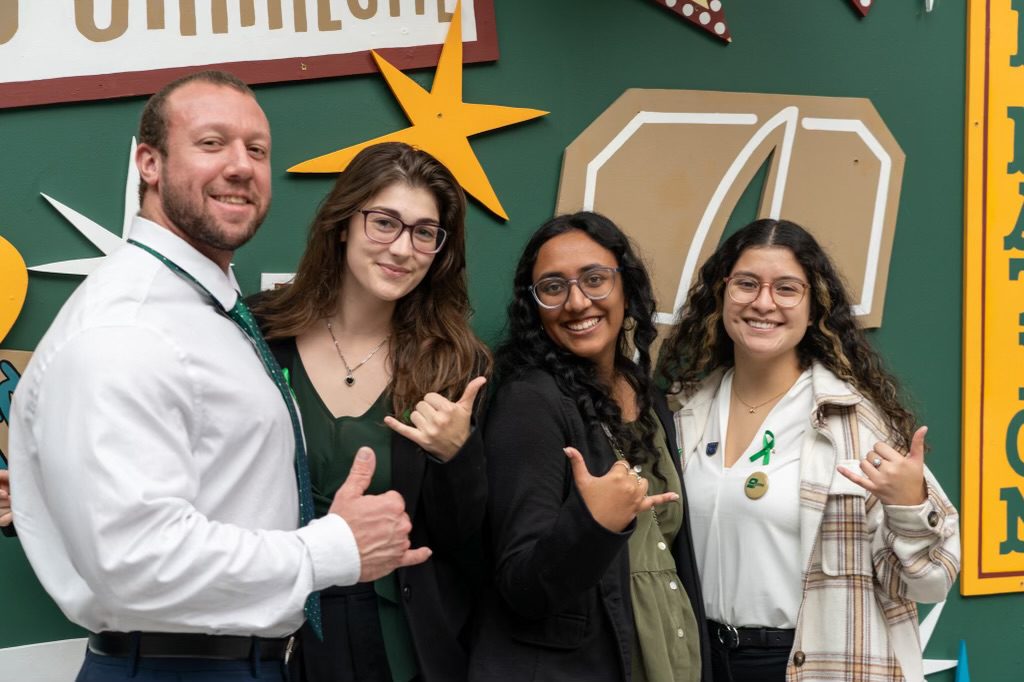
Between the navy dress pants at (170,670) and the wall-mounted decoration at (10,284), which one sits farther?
the wall-mounted decoration at (10,284)

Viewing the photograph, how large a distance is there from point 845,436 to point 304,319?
128 cm

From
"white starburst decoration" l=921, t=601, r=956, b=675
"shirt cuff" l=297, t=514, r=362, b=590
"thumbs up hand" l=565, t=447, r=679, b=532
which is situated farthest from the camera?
"white starburst decoration" l=921, t=601, r=956, b=675

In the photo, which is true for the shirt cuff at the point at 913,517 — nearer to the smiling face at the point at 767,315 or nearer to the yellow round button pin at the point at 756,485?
the yellow round button pin at the point at 756,485

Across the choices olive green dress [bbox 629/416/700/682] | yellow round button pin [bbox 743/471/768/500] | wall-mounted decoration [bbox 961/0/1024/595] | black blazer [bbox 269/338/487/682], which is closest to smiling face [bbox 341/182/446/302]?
black blazer [bbox 269/338/487/682]

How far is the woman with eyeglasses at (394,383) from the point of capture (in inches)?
84.2

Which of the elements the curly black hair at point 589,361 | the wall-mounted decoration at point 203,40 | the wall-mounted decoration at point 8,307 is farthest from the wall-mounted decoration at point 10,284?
the curly black hair at point 589,361

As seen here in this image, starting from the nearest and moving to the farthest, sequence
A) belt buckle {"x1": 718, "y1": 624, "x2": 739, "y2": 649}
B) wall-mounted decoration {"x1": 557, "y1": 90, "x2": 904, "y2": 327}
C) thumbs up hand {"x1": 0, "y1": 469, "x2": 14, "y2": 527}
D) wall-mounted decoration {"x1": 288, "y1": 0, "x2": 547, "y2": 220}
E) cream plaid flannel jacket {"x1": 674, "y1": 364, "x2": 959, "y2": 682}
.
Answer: thumbs up hand {"x1": 0, "y1": 469, "x2": 14, "y2": 527} → cream plaid flannel jacket {"x1": 674, "y1": 364, "x2": 959, "y2": 682} → belt buckle {"x1": 718, "y1": 624, "x2": 739, "y2": 649} → wall-mounted decoration {"x1": 288, "y1": 0, "x2": 547, "y2": 220} → wall-mounted decoration {"x1": 557, "y1": 90, "x2": 904, "y2": 327}

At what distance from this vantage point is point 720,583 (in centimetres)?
253

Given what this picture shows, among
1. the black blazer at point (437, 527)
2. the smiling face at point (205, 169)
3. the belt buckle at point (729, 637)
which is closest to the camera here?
the smiling face at point (205, 169)

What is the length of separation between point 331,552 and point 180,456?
0.28 meters

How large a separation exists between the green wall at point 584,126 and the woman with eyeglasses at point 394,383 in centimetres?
42

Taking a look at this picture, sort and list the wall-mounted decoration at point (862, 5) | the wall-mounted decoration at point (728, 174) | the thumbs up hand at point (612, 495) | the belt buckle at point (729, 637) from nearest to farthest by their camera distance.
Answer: the thumbs up hand at point (612, 495) → the belt buckle at point (729, 637) → the wall-mounted decoration at point (728, 174) → the wall-mounted decoration at point (862, 5)

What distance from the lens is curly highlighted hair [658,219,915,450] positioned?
8.70 ft

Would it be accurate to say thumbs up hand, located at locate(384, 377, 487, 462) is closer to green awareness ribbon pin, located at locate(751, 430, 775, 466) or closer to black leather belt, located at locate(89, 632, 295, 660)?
black leather belt, located at locate(89, 632, 295, 660)
